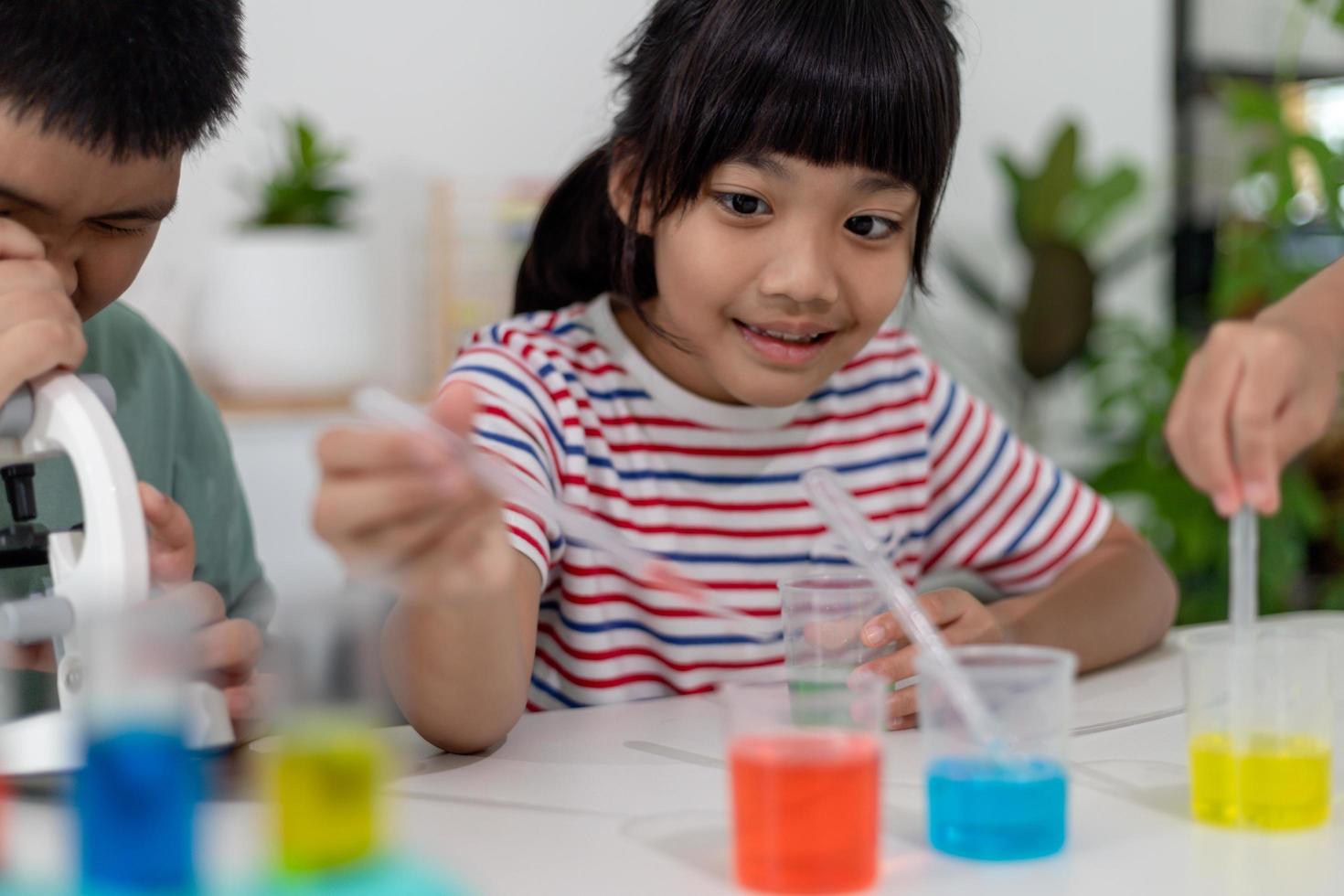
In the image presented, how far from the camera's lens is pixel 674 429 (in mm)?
1360

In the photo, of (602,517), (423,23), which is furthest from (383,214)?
(602,517)

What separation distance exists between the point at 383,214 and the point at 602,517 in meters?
1.65

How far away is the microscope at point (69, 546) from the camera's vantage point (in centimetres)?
77

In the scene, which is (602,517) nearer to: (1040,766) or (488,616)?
(488,616)

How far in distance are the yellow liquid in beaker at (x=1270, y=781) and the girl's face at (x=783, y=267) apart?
502 millimetres

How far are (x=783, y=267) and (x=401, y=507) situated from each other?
0.54 m

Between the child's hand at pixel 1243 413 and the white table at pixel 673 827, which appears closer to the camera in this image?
the white table at pixel 673 827

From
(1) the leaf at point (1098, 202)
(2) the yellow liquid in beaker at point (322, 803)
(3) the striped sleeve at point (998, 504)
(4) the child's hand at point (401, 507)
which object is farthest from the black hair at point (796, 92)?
(1) the leaf at point (1098, 202)

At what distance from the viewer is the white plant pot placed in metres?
2.42

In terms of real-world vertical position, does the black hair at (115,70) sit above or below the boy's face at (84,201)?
above

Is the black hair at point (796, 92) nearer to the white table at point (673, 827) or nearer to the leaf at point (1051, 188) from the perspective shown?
the white table at point (673, 827)

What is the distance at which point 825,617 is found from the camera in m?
0.95

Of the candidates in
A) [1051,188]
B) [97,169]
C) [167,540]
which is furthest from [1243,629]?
[1051,188]

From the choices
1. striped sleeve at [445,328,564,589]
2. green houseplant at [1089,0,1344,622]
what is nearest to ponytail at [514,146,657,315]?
striped sleeve at [445,328,564,589]
